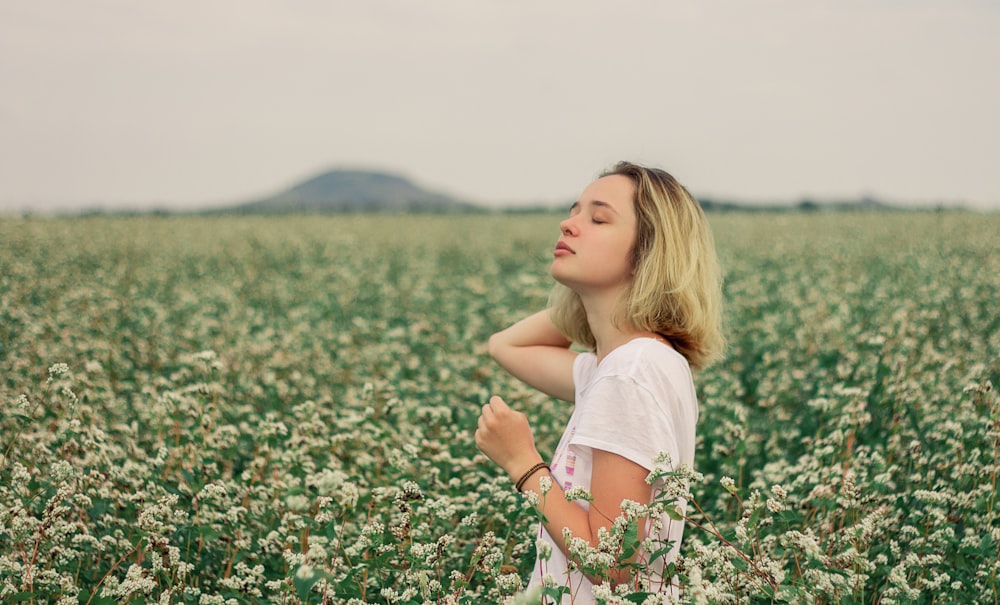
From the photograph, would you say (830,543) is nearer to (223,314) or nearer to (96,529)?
(96,529)

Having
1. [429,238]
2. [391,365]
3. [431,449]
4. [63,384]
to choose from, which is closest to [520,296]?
[391,365]

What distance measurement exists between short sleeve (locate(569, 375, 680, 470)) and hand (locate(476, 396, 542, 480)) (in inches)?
8.0

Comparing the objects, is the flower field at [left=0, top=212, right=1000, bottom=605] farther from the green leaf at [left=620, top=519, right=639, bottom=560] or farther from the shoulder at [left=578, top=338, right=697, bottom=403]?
the shoulder at [left=578, top=338, right=697, bottom=403]

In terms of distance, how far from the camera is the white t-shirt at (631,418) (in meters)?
2.32

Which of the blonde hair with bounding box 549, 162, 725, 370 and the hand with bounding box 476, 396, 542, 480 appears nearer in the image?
the hand with bounding box 476, 396, 542, 480

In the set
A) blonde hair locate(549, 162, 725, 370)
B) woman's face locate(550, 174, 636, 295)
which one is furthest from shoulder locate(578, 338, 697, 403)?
woman's face locate(550, 174, 636, 295)

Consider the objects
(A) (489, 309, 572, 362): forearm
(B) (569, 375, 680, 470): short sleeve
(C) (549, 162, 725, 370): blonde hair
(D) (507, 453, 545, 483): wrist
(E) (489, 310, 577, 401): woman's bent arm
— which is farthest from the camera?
(A) (489, 309, 572, 362): forearm

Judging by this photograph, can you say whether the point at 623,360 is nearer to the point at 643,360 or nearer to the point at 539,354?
the point at 643,360

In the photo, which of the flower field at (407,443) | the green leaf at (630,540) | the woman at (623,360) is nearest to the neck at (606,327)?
the woman at (623,360)

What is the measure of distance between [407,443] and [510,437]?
6.57ft

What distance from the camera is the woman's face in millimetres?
2680

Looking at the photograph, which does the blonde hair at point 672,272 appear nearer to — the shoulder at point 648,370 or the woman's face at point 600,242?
the woman's face at point 600,242

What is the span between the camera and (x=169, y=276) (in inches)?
540

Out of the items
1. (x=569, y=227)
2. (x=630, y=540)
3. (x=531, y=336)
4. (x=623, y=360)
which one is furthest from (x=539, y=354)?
(x=630, y=540)
